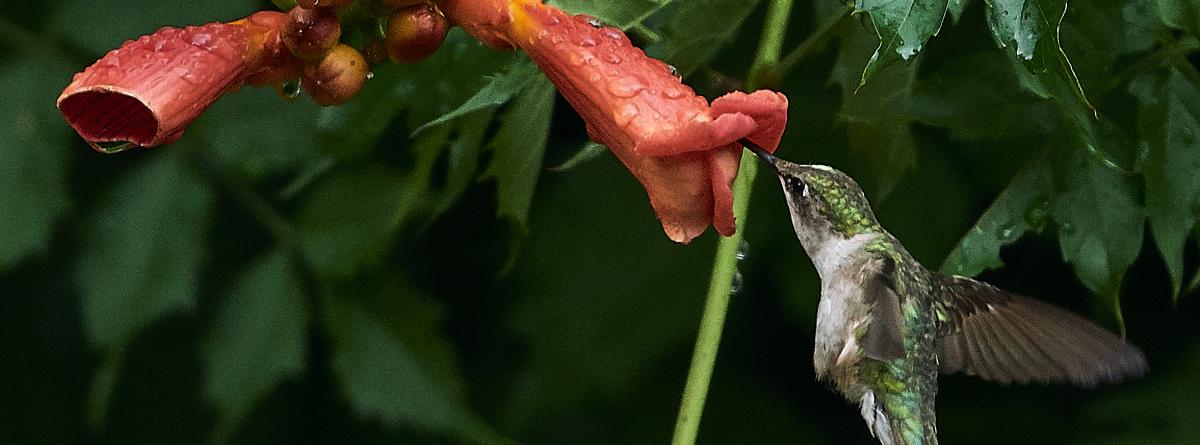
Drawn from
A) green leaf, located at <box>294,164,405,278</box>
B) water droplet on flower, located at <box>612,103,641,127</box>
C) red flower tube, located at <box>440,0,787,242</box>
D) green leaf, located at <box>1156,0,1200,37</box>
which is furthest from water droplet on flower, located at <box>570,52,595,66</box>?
green leaf, located at <box>294,164,405,278</box>

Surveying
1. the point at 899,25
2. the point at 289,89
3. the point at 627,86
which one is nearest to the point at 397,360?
the point at 289,89

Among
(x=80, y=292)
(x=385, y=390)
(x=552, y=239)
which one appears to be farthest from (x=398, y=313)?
(x=80, y=292)

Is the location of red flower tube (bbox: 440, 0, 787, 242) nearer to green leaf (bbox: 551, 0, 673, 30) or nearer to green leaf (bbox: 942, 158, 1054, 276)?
green leaf (bbox: 551, 0, 673, 30)

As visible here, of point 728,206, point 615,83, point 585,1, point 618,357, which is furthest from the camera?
point 618,357

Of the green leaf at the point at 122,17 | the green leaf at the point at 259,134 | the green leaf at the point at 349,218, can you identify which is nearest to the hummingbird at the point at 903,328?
the green leaf at the point at 349,218

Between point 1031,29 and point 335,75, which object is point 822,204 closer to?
point 1031,29

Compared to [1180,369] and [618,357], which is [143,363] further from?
[1180,369]
